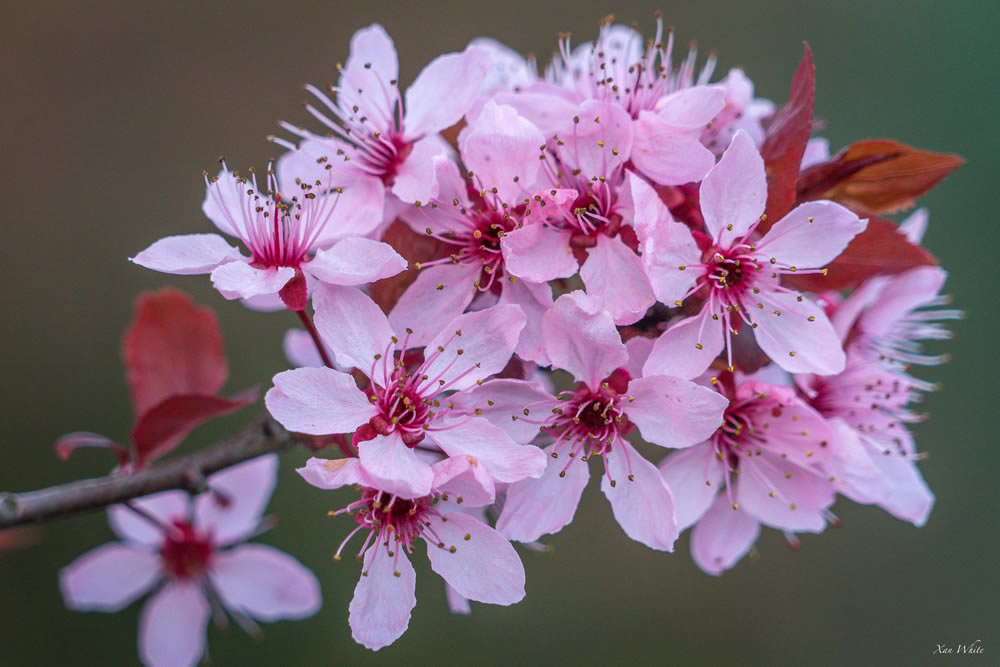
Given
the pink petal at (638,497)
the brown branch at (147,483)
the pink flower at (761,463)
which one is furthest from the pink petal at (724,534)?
the brown branch at (147,483)

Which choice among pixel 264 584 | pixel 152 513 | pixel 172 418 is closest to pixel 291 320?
pixel 152 513

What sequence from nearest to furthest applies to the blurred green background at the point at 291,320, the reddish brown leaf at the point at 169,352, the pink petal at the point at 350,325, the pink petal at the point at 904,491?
the pink petal at the point at 350,325 < the pink petal at the point at 904,491 < the reddish brown leaf at the point at 169,352 < the blurred green background at the point at 291,320

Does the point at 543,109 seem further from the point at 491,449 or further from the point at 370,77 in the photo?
the point at 491,449

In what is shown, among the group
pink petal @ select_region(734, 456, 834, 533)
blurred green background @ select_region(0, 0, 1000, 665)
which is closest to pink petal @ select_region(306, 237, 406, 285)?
pink petal @ select_region(734, 456, 834, 533)

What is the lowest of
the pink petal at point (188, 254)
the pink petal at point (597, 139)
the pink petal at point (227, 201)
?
the pink petal at point (188, 254)

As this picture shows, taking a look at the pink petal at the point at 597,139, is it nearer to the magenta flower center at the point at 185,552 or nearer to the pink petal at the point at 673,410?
the pink petal at the point at 673,410
